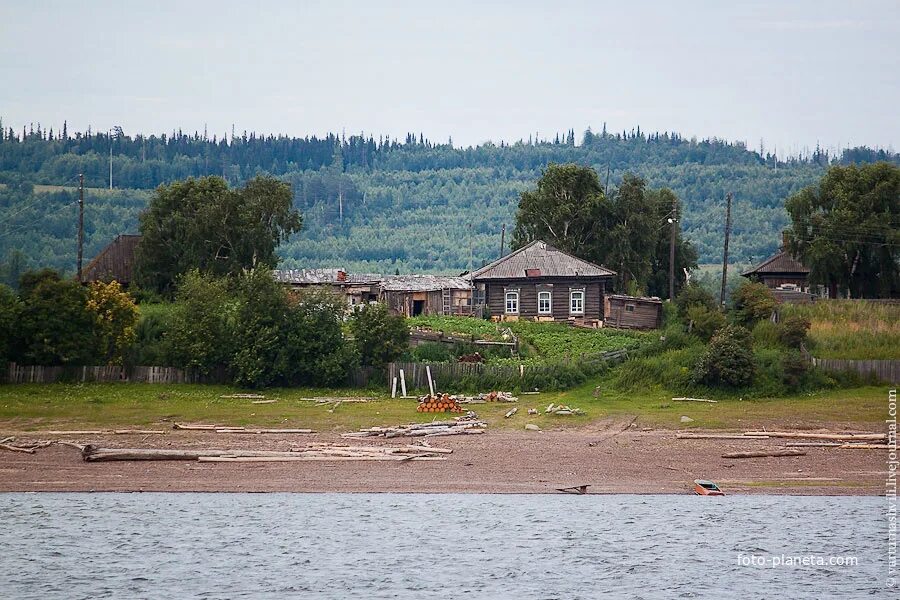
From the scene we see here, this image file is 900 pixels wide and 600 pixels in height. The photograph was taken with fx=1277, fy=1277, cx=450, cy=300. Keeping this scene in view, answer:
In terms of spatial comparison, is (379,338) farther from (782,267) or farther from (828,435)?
(782,267)

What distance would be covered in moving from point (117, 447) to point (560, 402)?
1918cm

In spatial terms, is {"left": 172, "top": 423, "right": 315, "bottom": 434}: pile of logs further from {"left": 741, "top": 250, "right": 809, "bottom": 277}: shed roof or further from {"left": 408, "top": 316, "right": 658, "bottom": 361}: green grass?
{"left": 741, "top": 250, "right": 809, "bottom": 277}: shed roof

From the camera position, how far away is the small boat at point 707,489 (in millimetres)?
36594

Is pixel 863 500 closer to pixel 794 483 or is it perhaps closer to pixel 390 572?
pixel 794 483

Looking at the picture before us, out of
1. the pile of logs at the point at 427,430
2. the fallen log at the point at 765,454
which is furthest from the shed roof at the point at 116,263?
the fallen log at the point at 765,454

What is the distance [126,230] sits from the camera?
18788 centimetres

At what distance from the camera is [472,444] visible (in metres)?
43.8

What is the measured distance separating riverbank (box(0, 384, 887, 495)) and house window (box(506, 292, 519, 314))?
2150 centimetres

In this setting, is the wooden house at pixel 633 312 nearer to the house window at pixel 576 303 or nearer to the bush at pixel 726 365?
the house window at pixel 576 303

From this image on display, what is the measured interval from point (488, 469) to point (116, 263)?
4989cm

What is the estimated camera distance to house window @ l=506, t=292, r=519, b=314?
77.8 m

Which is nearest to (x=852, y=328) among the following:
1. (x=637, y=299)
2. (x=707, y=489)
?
(x=637, y=299)

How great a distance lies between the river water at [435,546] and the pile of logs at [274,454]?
328 cm

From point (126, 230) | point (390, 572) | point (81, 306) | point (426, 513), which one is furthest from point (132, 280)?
point (126, 230)
